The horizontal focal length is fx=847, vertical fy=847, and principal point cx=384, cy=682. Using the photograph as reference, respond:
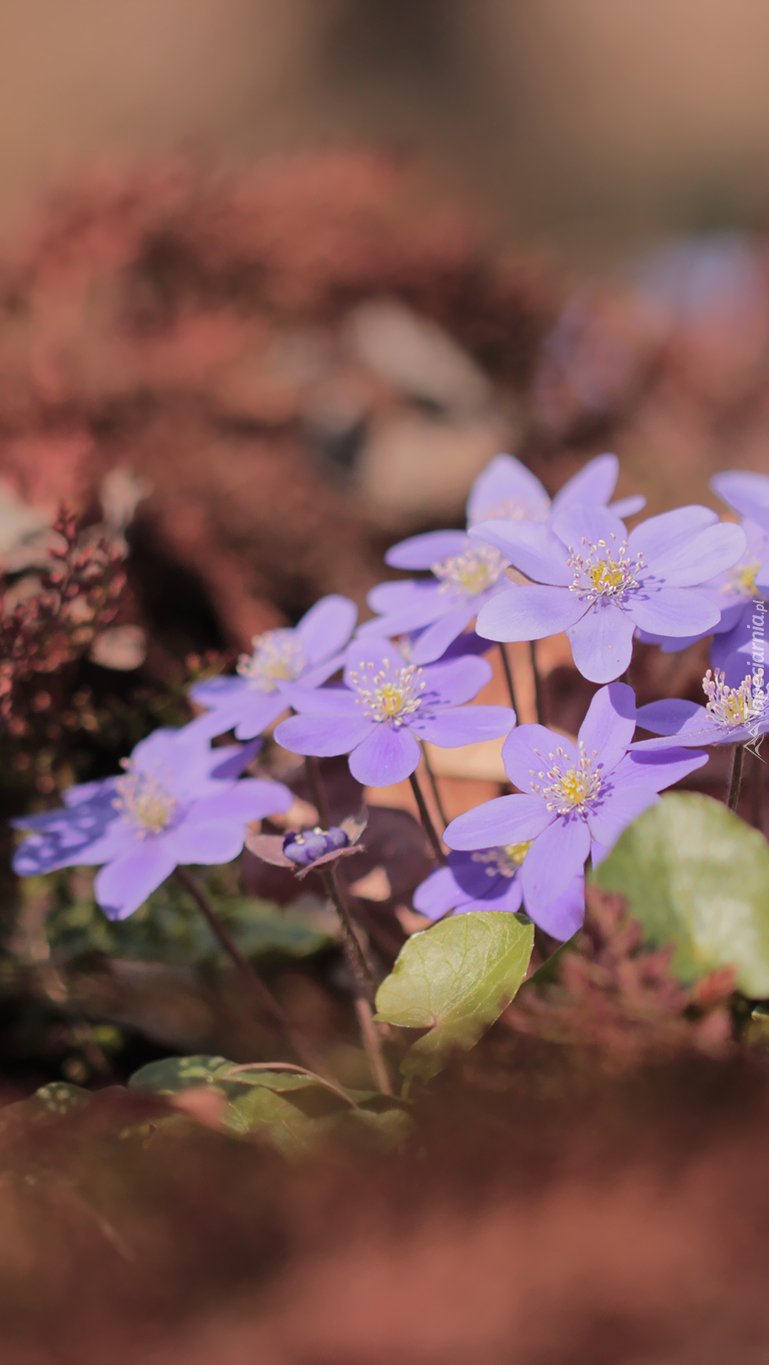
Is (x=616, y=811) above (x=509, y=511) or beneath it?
beneath

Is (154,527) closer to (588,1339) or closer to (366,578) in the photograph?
(366,578)

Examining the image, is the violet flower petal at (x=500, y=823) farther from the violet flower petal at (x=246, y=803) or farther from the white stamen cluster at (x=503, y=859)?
the violet flower petal at (x=246, y=803)

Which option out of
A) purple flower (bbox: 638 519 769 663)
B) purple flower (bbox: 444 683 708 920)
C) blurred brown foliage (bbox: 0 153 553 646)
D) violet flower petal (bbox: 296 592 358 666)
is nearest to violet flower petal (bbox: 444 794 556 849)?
purple flower (bbox: 444 683 708 920)

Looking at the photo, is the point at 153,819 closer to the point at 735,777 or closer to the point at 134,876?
the point at 134,876

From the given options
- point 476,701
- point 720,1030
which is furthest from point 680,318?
point 720,1030

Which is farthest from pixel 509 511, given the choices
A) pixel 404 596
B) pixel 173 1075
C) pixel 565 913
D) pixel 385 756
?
pixel 173 1075

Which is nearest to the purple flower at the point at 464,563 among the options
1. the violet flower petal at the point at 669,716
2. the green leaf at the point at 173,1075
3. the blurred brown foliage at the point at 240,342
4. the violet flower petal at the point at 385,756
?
the violet flower petal at the point at 385,756
